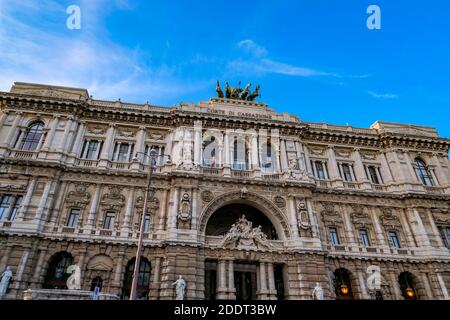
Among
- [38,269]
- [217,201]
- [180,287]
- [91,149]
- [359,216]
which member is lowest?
[180,287]

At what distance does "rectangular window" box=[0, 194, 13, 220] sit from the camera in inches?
858

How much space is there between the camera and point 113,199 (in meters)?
23.9

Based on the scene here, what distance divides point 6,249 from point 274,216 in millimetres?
20048

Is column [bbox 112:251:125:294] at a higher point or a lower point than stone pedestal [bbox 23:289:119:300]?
higher

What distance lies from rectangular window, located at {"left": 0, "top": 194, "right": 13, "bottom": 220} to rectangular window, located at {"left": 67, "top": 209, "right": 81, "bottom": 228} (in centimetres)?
429

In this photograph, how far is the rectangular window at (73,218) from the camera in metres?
22.5

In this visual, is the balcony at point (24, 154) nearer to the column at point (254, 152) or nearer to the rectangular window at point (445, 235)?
the column at point (254, 152)

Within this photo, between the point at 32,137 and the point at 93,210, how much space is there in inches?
376

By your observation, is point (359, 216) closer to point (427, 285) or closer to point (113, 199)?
point (427, 285)

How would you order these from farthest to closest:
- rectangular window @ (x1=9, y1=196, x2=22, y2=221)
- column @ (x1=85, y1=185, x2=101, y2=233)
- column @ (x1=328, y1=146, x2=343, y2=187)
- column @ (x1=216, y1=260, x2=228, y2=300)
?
column @ (x1=328, y1=146, x2=343, y2=187) → column @ (x1=85, y1=185, x2=101, y2=233) → rectangular window @ (x1=9, y1=196, x2=22, y2=221) → column @ (x1=216, y1=260, x2=228, y2=300)

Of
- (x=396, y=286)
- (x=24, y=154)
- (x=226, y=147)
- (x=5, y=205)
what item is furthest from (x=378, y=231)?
(x=24, y=154)

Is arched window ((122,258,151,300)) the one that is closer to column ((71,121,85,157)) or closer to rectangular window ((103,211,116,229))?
rectangular window ((103,211,116,229))

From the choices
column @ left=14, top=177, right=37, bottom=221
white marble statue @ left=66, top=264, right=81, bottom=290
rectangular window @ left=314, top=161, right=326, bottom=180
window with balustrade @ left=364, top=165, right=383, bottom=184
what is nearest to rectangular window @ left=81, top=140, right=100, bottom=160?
column @ left=14, top=177, right=37, bottom=221
